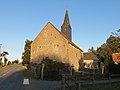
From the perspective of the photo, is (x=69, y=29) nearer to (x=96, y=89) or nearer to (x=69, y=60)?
(x=69, y=60)

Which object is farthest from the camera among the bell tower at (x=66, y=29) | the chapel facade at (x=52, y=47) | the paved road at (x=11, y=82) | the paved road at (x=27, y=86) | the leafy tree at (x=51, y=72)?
the bell tower at (x=66, y=29)

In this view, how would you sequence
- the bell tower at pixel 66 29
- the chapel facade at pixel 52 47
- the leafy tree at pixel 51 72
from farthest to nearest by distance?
the bell tower at pixel 66 29
the chapel facade at pixel 52 47
the leafy tree at pixel 51 72

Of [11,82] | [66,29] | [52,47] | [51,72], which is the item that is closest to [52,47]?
[52,47]

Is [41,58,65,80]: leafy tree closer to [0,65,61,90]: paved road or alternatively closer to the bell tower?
[0,65,61,90]: paved road

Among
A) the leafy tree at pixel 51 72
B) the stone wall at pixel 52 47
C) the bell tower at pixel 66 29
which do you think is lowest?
the leafy tree at pixel 51 72

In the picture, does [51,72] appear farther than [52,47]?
No

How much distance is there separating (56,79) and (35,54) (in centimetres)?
2386

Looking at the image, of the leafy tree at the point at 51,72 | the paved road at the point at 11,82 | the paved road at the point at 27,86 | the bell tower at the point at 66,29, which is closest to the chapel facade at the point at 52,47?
the bell tower at the point at 66,29

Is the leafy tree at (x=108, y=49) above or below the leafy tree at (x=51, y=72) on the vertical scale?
above

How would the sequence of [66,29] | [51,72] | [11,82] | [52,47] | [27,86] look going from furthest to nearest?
1. [66,29]
2. [52,47]
3. [51,72]
4. [11,82]
5. [27,86]

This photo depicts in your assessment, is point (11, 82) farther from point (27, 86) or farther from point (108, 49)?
point (108, 49)

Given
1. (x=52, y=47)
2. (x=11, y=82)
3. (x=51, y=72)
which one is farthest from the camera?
(x=52, y=47)

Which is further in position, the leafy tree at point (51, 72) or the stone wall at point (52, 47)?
the stone wall at point (52, 47)

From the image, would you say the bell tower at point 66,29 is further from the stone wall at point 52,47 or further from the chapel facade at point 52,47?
the stone wall at point 52,47
